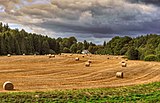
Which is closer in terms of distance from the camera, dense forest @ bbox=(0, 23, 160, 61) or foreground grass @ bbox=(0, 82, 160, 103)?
foreground grass @ bbox=(0, 82, 160, 103)

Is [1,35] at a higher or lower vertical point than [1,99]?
higher

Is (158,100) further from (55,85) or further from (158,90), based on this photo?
(55,85)

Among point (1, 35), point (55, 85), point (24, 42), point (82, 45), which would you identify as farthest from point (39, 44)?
point (55, 85)

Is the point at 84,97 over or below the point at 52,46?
below

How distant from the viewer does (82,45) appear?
198000 millimetres

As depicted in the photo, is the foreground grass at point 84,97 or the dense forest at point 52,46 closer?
the foreground grass at point 84,97

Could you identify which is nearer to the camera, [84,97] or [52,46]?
[84,97]

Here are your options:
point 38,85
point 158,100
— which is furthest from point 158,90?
point 38,85

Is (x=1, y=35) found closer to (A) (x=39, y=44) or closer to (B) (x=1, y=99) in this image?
(A) (x=39, y=44)

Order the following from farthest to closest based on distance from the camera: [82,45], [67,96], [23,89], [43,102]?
1. [82,45]
2. [23,89]
3. [67,96]
4. [43,102]

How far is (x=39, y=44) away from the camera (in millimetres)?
142375

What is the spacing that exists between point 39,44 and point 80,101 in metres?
124

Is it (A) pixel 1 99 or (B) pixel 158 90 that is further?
(B) pixel 158 90

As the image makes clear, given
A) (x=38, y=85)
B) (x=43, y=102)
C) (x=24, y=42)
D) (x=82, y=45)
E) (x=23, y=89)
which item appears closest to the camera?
(x=43, y=102)
